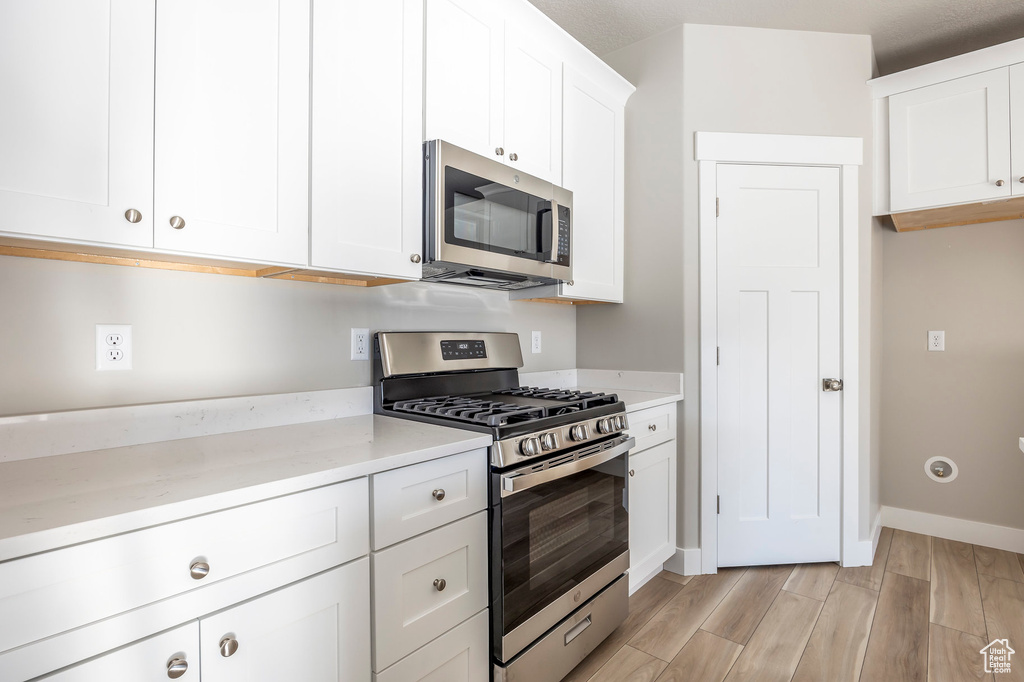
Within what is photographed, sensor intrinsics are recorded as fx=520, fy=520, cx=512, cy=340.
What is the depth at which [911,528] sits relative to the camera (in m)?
3.09

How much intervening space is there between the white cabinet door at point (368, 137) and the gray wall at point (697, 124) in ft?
4.76

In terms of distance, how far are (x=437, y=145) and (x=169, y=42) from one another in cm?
75

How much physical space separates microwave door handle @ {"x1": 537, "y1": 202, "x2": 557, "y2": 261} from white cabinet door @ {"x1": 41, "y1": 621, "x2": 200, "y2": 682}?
1.64 m

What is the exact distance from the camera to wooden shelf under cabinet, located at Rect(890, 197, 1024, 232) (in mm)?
2527

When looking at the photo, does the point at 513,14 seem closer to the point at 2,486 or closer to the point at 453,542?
the point at 453,542

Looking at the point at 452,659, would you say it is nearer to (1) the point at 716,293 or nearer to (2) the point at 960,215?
(1) the point at 716,293

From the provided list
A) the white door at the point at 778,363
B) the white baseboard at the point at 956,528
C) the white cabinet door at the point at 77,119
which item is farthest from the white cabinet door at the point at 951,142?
the white cabinet door at the point at 77,119

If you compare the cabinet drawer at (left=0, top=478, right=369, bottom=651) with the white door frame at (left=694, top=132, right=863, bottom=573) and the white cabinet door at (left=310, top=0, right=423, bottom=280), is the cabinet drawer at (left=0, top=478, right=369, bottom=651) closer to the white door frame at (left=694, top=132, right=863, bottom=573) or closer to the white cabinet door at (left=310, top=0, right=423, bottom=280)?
the white cabinet door at (left=310, top=0, right=423, bottom=280)

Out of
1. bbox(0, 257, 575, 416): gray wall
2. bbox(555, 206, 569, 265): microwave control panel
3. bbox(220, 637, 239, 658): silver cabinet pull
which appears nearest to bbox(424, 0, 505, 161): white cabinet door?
bbox(555, 206, 569, 265): microwave control panel

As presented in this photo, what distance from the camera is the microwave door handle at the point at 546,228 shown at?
2.13 m

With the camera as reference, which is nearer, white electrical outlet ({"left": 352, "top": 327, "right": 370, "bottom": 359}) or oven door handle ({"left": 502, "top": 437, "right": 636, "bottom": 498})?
oven door handle ({"left": 502, "top": 437, "right": 636, "bottom": 498})

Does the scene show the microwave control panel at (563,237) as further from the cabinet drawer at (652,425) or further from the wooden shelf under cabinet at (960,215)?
the wooden shelf under cabinet at (960,215)

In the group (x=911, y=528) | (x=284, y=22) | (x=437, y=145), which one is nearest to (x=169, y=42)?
(x=284, y=22)

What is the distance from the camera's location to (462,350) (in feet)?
7.18
